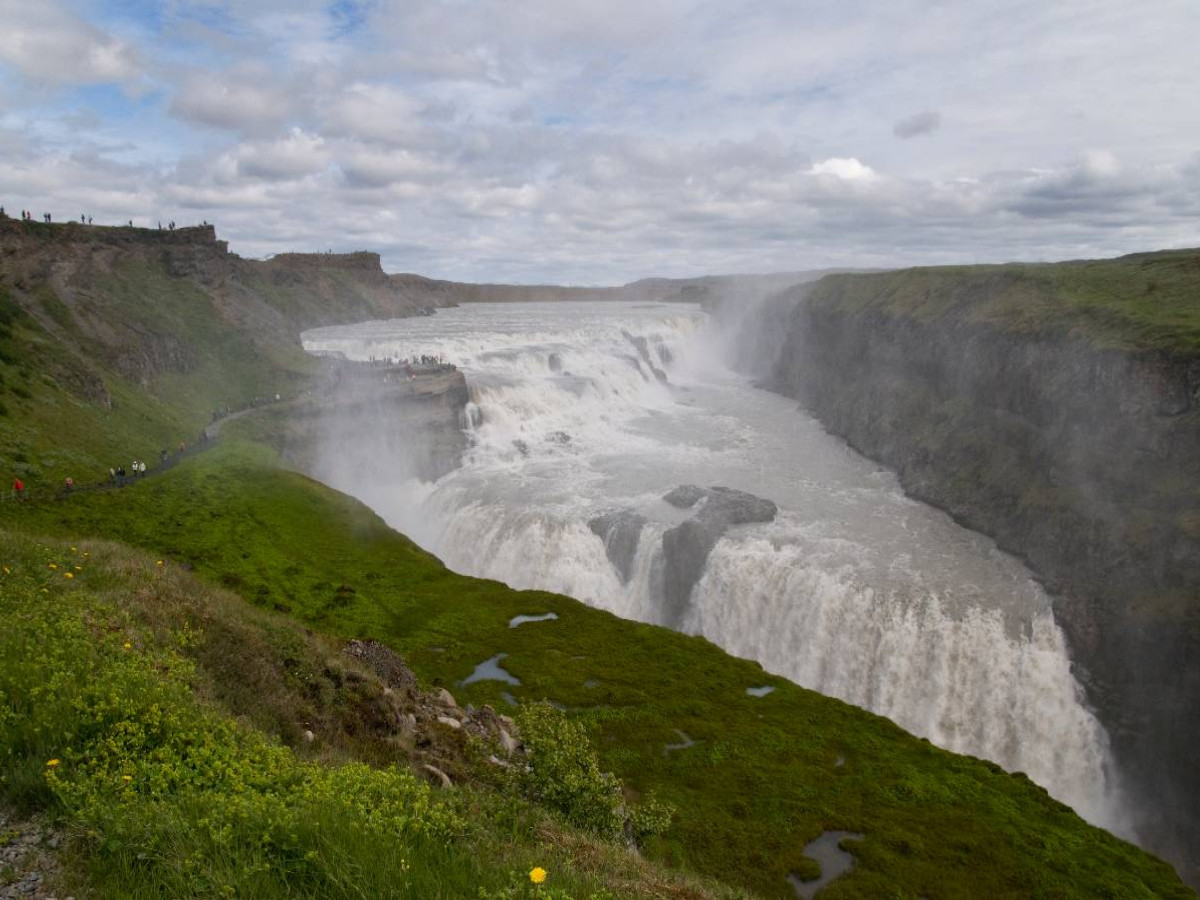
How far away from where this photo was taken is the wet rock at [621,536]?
48.2 m

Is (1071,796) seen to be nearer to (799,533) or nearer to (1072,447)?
(799,533)

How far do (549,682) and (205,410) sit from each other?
5288cm

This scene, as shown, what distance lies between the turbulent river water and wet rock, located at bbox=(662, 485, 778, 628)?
610 mm

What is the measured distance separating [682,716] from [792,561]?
1707cm

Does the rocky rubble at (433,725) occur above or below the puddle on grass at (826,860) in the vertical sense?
above

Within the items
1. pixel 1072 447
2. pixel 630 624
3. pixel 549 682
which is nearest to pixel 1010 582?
pixel 1072 447

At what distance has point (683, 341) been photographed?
134m

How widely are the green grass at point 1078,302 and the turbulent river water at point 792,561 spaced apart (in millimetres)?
15991

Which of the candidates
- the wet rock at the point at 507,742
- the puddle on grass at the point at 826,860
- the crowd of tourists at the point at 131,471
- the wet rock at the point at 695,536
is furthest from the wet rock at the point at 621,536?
the crowd of tourists at the point at 131,471

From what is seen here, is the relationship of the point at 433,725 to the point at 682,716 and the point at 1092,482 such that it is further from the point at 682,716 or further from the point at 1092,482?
the point at 1092,482

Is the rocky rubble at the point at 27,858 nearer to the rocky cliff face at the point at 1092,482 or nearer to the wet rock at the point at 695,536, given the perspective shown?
the wet rock at the point at 695,536

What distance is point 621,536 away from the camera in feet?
161

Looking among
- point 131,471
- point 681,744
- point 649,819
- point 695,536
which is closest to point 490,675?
point 681,744

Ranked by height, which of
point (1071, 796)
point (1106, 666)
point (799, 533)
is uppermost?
point (799, 533)
